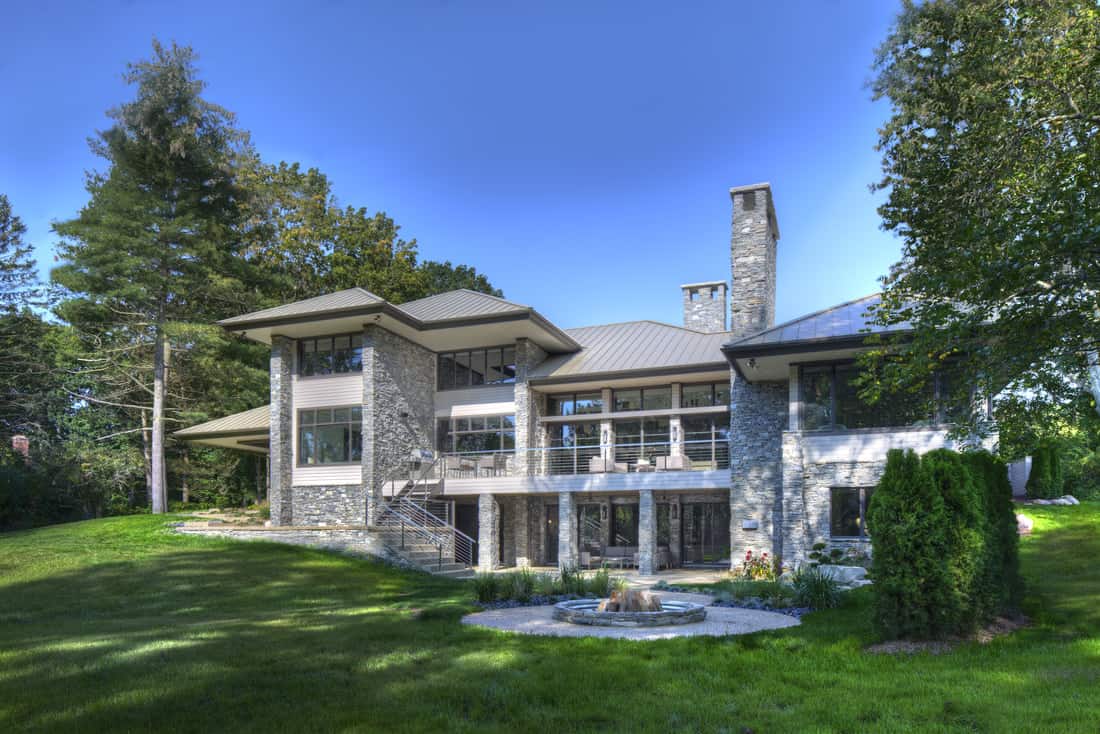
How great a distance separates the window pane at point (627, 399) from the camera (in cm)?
2381

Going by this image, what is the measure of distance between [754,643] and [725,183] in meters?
16.0

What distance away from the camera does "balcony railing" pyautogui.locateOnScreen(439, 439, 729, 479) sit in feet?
A: 73.6

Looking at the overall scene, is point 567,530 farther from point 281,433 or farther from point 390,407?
point 281,433

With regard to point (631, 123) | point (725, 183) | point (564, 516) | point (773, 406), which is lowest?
point (564, 516)

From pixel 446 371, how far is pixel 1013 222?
1866 centimetres

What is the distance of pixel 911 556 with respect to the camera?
8.14 meters

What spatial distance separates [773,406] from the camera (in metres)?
20.1

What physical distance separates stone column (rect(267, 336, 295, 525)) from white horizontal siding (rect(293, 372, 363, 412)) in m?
0.29

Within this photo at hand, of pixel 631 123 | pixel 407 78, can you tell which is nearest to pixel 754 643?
pixel 631 123

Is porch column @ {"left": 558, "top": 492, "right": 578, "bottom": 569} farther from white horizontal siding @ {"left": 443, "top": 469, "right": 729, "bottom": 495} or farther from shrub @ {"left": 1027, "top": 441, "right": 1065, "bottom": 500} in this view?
shrub @ {"left": 1027, "top": 441, "right": 1065, "bottom": 500}

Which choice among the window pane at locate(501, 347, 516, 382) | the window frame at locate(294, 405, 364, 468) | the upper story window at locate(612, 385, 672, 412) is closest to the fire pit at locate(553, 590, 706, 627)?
the window frame at locate(294, 405, 364, 468)

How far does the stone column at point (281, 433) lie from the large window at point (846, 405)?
14.1 meters

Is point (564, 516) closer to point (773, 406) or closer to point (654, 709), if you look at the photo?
point (773, 406)

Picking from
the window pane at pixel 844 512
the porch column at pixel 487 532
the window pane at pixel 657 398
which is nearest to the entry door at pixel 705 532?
the window pane at pixel 657 398
